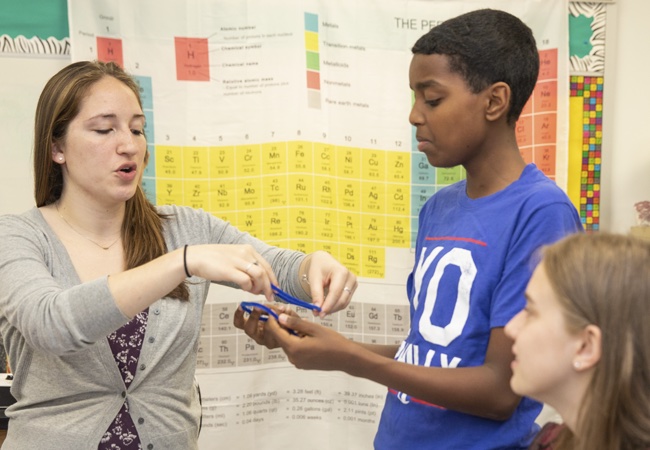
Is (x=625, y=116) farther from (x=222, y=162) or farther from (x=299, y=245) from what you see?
(x=222, y=162)

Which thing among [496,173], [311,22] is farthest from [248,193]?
[496,173]

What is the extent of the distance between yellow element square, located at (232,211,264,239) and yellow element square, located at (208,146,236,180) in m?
0.15

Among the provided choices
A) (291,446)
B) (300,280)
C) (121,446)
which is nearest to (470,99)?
(300,280)

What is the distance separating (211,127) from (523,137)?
1.18 m

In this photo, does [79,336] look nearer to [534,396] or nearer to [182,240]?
[182,240]

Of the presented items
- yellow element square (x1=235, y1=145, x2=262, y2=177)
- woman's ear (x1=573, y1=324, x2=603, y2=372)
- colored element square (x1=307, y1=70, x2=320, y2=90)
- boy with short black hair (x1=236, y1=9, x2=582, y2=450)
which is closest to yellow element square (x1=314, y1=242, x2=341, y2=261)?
yellow element square (x1=235, y1=145, x2=262, y2=177)

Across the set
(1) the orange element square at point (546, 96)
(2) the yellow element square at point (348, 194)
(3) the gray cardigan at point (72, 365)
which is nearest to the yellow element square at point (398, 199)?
(2) the yellow element square at point (348, 194)

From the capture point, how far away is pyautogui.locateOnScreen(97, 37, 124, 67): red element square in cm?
255

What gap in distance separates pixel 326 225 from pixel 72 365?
140 centimetres

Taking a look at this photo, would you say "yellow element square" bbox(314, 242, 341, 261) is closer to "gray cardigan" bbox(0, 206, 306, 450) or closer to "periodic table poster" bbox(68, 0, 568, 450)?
"periodic table poster" bbox(68, 0, 568, 450)

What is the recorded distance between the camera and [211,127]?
8.61ft

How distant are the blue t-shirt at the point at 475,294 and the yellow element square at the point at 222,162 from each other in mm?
1384

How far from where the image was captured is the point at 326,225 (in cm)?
270

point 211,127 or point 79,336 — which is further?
point 211,127
